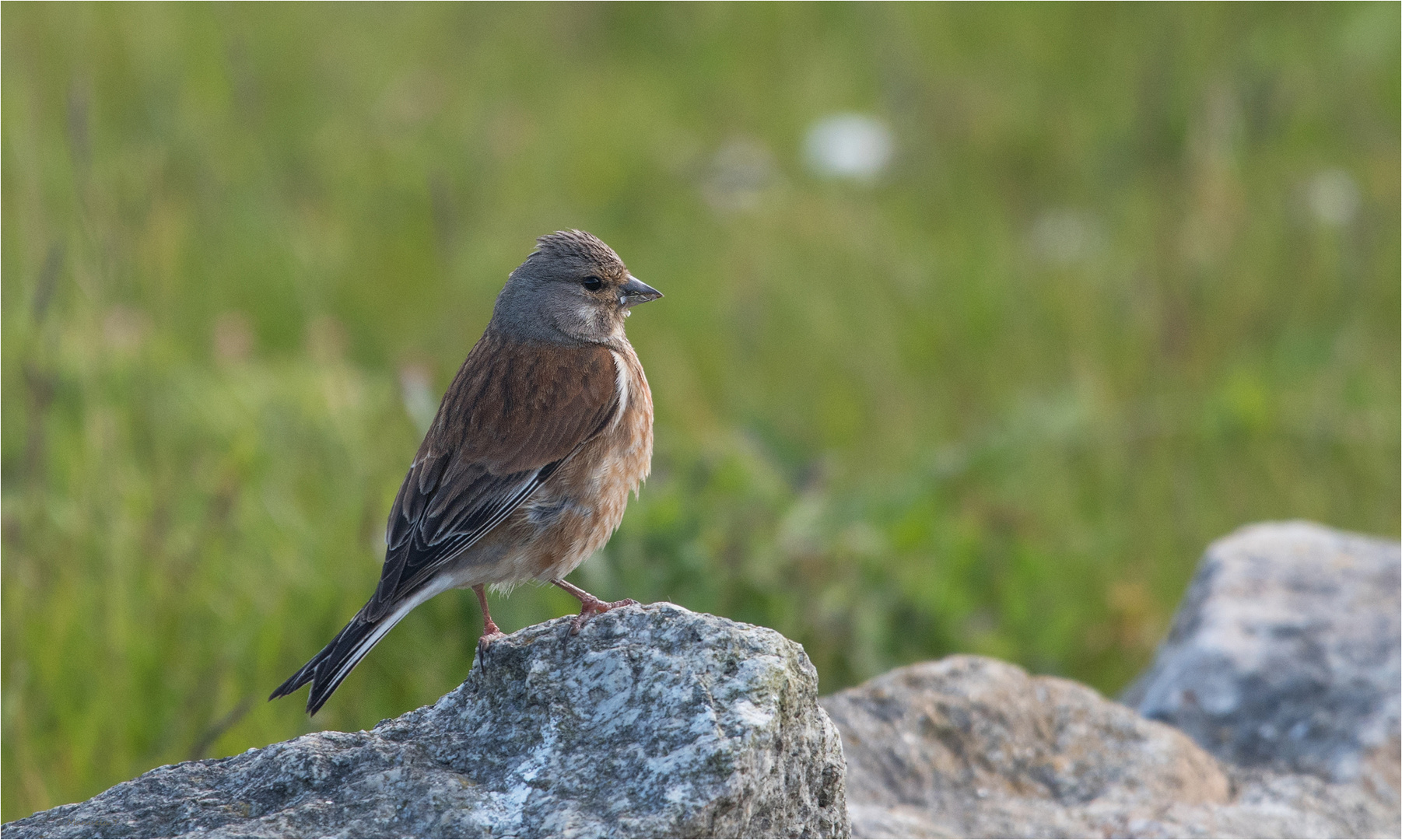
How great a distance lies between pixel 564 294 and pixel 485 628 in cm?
105

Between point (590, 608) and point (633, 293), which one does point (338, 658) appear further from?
point (633, 293)

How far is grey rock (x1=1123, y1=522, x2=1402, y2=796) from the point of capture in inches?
130

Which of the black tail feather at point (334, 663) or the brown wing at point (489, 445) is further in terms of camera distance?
the brown wing at point (489, 445)

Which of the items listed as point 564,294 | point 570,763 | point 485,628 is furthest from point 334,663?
point 564,294

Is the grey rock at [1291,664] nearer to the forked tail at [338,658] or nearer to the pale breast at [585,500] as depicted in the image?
the pale breast at [585,500]

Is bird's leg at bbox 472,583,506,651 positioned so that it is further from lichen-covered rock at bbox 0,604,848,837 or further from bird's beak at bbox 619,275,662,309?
bird's beak at bbox 619,275,662,309

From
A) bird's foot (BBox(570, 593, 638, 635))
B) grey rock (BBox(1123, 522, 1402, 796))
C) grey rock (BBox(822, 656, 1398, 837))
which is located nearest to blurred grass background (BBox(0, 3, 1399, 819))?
bird's foot (BBox(570, 593, 638, 635))

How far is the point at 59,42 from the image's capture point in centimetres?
779

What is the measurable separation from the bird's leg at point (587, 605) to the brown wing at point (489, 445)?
0.82 ft

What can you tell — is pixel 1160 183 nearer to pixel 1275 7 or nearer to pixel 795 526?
pixel 1275 7

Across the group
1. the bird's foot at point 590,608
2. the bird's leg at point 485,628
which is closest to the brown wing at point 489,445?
the bird's leg at point 485,628

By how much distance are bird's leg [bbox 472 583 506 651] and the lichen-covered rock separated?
0.06 m

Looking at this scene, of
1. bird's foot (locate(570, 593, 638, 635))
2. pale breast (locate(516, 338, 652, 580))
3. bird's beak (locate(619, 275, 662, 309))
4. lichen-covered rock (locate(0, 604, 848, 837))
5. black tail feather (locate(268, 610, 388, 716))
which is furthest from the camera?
bird's beak (locate(619, 275, 662, 309))

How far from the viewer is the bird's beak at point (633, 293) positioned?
12.9ft
